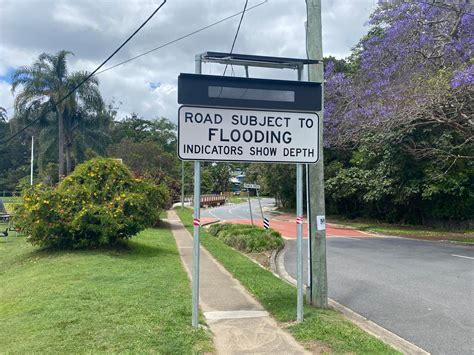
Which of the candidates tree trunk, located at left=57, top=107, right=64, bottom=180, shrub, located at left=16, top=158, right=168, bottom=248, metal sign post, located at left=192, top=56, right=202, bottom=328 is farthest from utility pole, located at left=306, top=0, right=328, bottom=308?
tree trunk, located at left=57, top=107, right=64, bottom=180

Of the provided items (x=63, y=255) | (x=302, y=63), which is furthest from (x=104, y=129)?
(x=302, y=63)

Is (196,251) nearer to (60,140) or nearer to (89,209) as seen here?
(89,209)

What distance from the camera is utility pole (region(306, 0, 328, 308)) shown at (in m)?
6.68

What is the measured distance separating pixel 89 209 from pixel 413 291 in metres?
8.28

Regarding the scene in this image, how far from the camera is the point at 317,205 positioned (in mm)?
6684

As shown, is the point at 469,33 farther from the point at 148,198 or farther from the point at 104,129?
the point at 104,129

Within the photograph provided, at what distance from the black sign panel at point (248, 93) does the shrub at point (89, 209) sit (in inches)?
292

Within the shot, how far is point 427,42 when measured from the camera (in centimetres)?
1822

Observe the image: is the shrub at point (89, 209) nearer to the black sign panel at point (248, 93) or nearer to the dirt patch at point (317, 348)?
the black sign panel at point (248, 93)

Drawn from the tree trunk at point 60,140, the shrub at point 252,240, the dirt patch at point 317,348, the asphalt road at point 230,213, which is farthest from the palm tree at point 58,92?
the dirt patch at point 317,348

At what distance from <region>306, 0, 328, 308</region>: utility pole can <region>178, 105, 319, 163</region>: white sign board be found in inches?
30.9

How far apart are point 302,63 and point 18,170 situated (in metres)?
82.5

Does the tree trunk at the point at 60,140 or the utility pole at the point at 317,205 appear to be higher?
the tree trunk at the point at 60,140

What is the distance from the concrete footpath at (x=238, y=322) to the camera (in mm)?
5004
